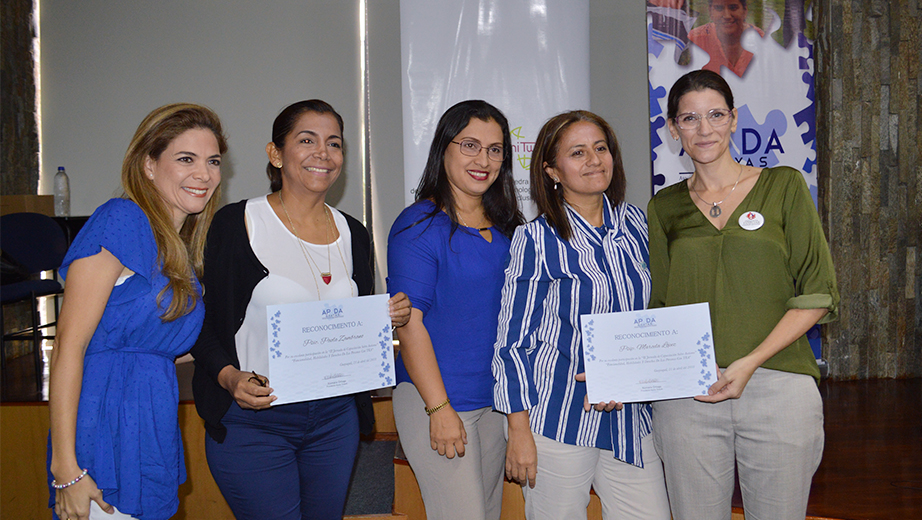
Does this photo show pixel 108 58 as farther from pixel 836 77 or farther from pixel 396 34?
pixel 836 77

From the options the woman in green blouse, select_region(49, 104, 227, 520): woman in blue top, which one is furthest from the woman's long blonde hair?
the woman in green blouse

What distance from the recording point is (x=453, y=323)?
1635 millimetres

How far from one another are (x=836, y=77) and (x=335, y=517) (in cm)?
459

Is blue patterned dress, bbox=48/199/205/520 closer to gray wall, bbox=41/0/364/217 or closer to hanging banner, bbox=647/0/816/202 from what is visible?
gray wall, bbox=41/0/364/217

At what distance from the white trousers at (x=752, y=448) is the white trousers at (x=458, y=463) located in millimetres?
475

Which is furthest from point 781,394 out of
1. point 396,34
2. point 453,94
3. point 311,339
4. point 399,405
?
point 396,34

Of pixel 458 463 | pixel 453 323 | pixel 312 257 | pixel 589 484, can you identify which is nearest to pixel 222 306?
pixel 312 257

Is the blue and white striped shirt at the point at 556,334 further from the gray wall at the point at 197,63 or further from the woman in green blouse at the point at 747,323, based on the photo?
the gray wall at the point at 197,63

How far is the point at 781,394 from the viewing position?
1.54 m

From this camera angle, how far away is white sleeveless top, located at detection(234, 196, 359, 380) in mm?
1555

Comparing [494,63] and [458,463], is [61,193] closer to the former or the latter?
[494,63]

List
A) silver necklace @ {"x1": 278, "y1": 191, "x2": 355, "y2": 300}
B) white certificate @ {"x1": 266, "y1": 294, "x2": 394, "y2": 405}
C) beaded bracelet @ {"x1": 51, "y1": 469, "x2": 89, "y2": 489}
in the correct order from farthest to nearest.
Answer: silver necklace @ {"x1": 278, "y1": 191, "x2": 355, "y2": 300} < white certificate @ {"x1": 266, "y1": 294, "x2": 394, "y2": 405} < beaded bracelet @ {"x1": 51, "y1": 469, "x2": 89, "y2": 489}

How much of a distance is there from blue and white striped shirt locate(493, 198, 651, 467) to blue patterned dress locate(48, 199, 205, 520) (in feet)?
2.69

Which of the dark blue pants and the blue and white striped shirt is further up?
the blue and white striped shirt
